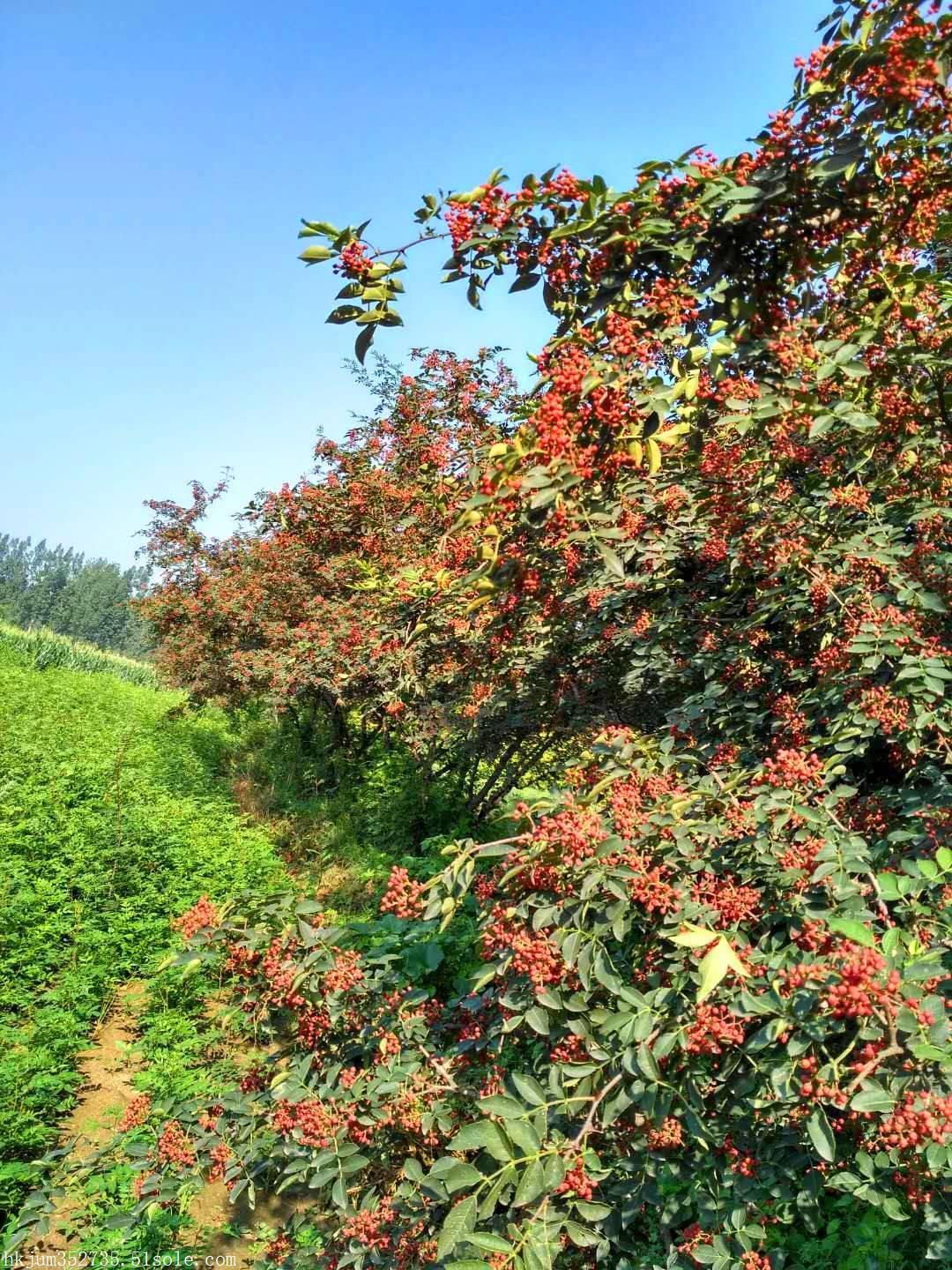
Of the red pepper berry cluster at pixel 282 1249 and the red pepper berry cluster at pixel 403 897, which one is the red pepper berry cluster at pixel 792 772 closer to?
the red pepper berry cluster at pixel 403 897

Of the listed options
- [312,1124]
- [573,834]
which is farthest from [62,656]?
[573,834]

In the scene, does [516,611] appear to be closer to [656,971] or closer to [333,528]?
[656,971]

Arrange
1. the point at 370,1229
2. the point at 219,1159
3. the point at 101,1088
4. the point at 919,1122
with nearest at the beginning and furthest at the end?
the point at 919,1122
the point at 370,1229
the point at 219,1159
the point at 101,1088

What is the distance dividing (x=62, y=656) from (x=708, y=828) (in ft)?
67.1

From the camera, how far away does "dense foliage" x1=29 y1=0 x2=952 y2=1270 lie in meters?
1.53

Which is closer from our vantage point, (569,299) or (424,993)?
(569,299)

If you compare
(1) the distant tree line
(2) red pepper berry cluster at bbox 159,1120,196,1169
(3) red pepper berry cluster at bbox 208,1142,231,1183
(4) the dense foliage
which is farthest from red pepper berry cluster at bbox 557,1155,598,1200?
(1) the distant tree line

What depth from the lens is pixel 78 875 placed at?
5.77 meters

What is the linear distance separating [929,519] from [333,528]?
6.33 m

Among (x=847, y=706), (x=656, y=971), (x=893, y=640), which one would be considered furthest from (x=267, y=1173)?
(x=893, y=640)

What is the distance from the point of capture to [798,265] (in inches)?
75.2

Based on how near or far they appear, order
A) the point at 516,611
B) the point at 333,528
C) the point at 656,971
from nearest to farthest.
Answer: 1. the point at 656,971
2. the point at 516,611
3. the point at 333,528

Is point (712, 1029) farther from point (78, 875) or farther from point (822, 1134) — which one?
point (78, 875)

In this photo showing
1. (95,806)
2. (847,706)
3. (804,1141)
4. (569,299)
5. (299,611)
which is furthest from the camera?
(299,611)
